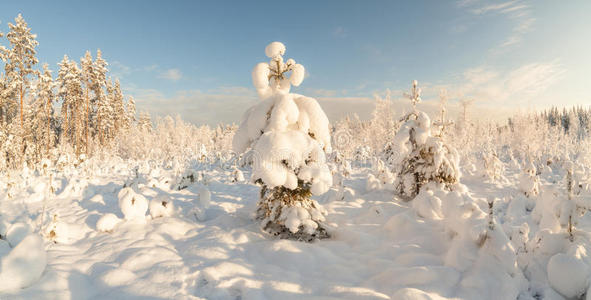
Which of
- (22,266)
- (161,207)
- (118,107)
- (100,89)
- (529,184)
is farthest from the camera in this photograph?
(118,107)

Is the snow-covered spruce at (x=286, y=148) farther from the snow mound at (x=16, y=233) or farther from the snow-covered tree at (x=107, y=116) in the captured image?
the snow-covered tree at (x=107, y=116)

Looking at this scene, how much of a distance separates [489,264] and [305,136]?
3102mm

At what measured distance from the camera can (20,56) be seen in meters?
19.0

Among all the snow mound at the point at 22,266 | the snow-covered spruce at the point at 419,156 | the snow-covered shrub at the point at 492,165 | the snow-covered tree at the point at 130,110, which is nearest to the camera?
the snow mound at the point at 22,266

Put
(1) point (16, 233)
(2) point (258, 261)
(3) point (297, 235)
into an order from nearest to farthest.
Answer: (1) point (16, 233), (2) point (258, 261), (3) point (297, 235)

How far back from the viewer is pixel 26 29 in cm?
1909

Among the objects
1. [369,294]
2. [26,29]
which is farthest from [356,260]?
[26,29]

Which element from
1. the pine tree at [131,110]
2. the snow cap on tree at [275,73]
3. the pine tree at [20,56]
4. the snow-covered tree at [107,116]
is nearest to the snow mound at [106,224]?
the snow cap on tree at [275,73]

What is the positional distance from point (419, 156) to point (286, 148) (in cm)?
530

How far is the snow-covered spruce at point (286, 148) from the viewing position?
14.4ft

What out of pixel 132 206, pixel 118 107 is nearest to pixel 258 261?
pixel 132 206

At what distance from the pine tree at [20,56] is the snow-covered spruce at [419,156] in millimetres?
25774

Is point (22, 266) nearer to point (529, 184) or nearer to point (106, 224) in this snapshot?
point (106, 224)

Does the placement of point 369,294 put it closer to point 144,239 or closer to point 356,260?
point 356,260
